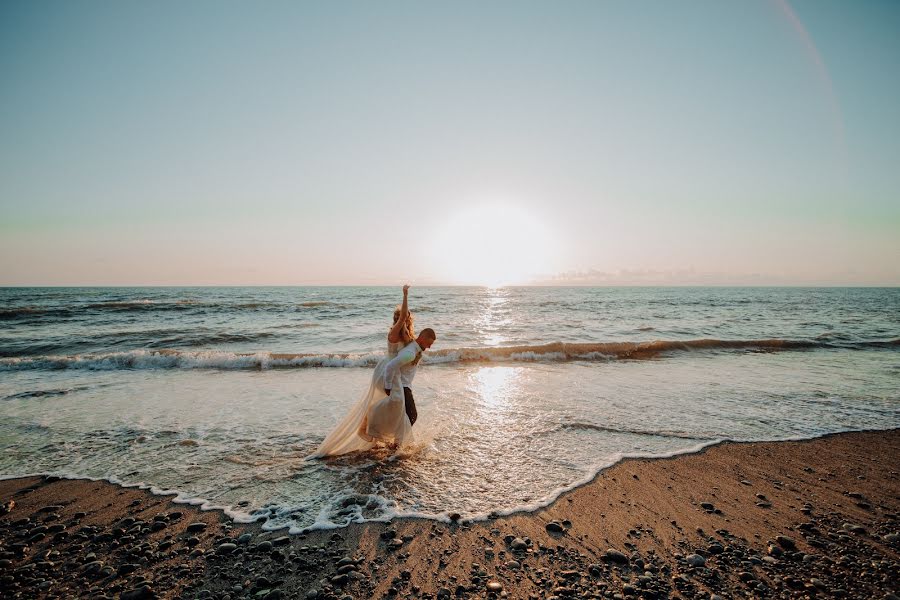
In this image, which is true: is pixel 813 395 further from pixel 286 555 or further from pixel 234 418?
pixel 234 418

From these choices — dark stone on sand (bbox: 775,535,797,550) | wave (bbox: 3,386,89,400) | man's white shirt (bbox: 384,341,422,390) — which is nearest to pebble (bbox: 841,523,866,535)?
dark stone on sand (bbox: 775,535,797,550)

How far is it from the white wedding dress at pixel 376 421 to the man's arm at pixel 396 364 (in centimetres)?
8

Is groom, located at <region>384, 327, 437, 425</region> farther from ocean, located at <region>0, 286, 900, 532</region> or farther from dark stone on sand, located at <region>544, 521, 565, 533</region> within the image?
dark stone on sand, located at <region>544, 521, 565, 533</region>

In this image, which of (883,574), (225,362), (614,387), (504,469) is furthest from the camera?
(225,362)

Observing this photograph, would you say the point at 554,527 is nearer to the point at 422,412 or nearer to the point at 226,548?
the point at 226,548

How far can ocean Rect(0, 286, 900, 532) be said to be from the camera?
17.5 ft

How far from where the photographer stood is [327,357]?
48.2 ft

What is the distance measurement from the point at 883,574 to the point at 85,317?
40.4 metres

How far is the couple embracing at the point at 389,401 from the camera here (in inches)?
241

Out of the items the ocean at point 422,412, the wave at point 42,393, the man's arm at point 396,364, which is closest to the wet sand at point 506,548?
the ocean at point 422,412

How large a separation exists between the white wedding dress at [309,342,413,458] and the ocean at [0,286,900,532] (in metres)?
0.24

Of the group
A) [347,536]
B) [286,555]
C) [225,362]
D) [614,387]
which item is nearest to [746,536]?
[347,536]

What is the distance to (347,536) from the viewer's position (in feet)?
13.8

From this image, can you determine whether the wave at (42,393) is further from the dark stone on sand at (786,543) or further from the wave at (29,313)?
the wave at (29,313)
